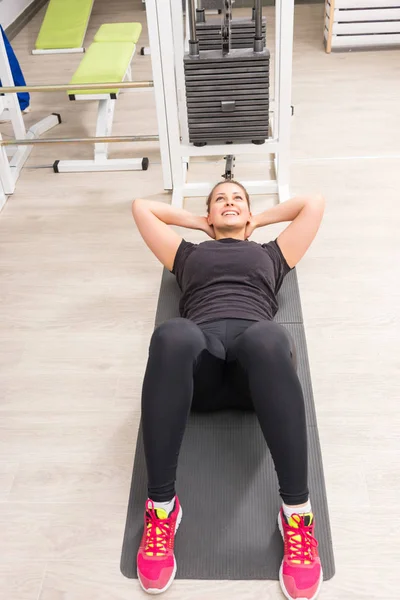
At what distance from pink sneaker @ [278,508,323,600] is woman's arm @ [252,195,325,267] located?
80 centimetres

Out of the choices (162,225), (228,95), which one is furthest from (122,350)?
(228,95)

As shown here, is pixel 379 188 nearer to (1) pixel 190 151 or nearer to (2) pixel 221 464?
(1) pixel 190 151

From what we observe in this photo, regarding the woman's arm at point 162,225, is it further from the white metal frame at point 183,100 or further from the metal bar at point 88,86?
the metal bar at point 88,86

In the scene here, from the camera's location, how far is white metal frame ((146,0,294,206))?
2.50m

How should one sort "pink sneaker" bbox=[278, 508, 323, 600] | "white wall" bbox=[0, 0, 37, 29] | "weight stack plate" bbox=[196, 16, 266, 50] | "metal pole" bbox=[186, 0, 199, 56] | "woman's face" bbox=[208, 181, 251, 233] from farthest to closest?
"white wall" bbox=[0, 0, 37, 29]
"weight stack plate" bbox=[196, 16, 266, 50]
"metal pole" bbox=[186, 0, 199, 56]
"woman's face" bbox=[208, 181, 251, 233]
"pink sneaker" bbox=[278, 508, 323, 600]

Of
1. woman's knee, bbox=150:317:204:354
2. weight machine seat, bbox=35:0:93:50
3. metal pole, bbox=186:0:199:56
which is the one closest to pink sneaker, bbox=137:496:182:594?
woman's knee, bbox=150:317:204:354

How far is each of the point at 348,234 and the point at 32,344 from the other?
1.38 metres

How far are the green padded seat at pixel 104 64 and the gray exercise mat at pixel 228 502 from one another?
6.33 ft

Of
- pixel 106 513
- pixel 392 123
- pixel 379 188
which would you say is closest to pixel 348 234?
pixel 379 188

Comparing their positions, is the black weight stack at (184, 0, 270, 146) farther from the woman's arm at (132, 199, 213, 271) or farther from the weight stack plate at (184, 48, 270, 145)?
the woman's arm at (132, 199, 213, 271)

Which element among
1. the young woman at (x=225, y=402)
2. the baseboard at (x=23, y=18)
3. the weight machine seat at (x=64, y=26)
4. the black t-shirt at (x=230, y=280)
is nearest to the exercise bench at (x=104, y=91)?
the weight machine seat at (x=64, y=26)

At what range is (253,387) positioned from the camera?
4.64ft

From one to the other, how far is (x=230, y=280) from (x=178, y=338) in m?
0.36

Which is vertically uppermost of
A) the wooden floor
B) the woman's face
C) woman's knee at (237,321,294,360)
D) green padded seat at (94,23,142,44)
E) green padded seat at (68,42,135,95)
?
green padded seat at (94,23,142,44)
